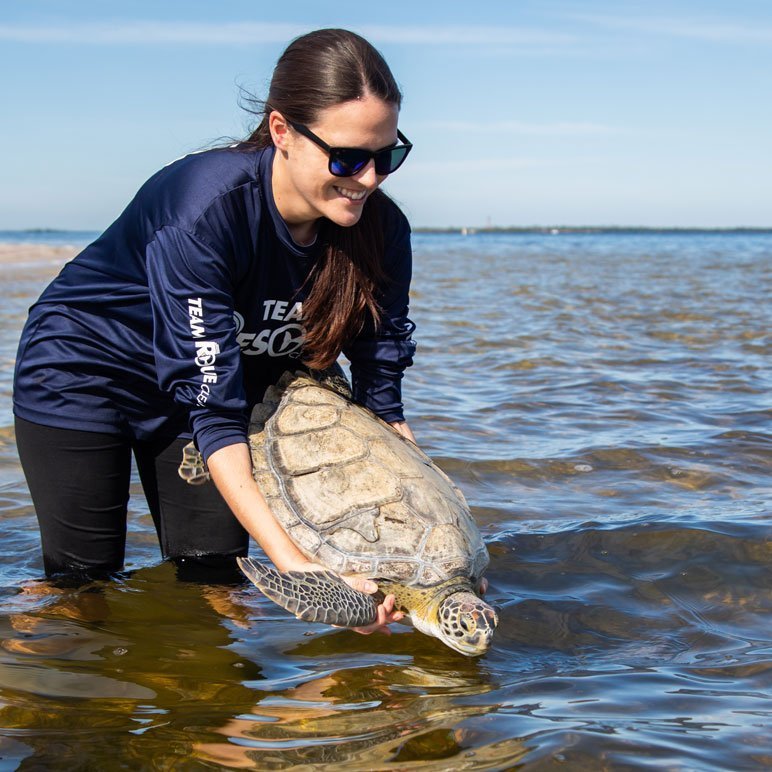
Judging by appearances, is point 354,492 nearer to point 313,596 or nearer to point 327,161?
point 313,596

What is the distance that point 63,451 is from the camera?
3312 millimetres

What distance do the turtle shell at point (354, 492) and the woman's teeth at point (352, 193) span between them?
95 cm

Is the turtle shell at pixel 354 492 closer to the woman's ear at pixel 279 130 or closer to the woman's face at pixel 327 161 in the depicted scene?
the woman's face at pixel 327 161

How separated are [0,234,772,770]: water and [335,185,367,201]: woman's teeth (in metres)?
1.58

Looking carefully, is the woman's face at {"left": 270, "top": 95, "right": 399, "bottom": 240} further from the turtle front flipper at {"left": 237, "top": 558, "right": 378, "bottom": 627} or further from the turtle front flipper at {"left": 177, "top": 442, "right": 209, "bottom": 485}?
the turtle front flipper at {"left": 237, "top": 558, "right": 378, "bottom": 627}

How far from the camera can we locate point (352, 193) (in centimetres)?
301

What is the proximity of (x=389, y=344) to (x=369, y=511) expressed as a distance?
69 centimetres

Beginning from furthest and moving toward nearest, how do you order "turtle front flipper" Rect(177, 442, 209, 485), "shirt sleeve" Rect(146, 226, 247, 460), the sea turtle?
"turtle front flipper" Rect(177, 442, 209, 485)
the sea turtle
"shirt sleeve" Rect(146, 226, 247, 460)

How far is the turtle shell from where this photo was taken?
3365 millimetres

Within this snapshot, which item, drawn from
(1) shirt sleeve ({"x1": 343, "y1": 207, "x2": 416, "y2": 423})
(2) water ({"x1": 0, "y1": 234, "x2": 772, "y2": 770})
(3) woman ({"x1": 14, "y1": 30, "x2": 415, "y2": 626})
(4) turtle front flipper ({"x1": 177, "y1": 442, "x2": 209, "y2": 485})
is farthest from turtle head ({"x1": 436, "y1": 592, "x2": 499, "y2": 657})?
(4) turtle front flipper ({"x1": 177, "y1": 442, "x2": 209, "y2": 485})

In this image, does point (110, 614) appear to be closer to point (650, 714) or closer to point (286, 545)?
point (286, 545)

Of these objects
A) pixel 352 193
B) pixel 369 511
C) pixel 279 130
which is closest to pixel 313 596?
pixel 369 511

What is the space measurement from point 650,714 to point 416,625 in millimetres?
904

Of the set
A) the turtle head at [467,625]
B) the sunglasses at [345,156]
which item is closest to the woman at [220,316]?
the sunglasses at [345,156]
